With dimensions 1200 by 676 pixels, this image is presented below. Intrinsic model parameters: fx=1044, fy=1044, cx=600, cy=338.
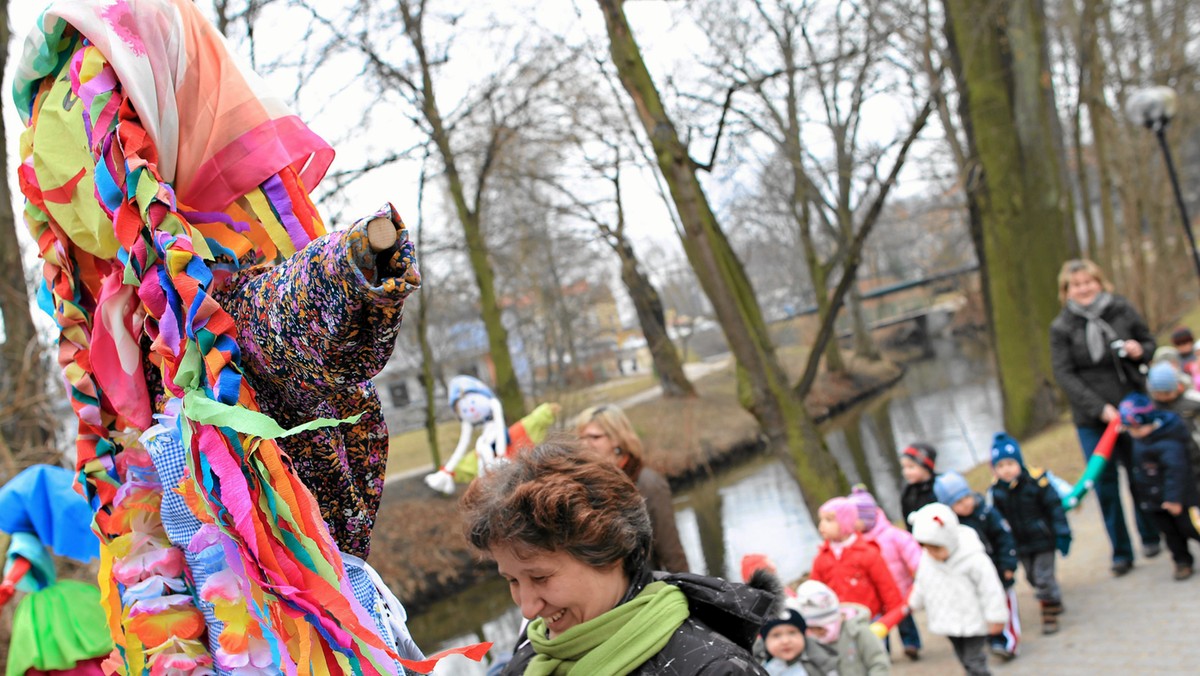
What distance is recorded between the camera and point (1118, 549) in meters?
7.00

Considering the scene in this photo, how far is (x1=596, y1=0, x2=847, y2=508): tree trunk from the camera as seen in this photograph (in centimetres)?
823

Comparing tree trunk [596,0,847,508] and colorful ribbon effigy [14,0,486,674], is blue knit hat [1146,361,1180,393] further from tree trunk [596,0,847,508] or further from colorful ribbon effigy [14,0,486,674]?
colorful ribbon effigy [14,0,486,674]

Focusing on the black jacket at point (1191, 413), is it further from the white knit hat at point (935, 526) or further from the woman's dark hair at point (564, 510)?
the woman's dark hair at point (564, 510)

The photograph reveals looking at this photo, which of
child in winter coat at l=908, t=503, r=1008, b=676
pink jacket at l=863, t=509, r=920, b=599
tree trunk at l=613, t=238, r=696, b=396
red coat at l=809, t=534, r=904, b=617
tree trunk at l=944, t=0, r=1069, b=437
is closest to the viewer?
child in winter coat at l=908, t=503, r=1008, b=676

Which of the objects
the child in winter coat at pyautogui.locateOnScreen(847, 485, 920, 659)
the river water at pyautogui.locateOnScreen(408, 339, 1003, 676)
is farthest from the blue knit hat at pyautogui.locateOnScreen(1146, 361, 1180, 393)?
the river water at pyautogui.locateOnScreen(408, 339, 1003, 676)

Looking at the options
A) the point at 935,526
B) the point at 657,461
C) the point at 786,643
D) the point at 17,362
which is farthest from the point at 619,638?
the point at 657,461

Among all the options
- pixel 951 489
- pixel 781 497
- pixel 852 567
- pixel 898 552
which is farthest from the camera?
pixel 781 497

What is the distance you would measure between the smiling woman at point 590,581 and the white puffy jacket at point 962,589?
377 centimetres

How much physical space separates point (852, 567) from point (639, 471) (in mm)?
2066

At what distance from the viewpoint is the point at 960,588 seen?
548 centimetres

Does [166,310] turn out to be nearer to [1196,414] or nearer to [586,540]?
[586,540]

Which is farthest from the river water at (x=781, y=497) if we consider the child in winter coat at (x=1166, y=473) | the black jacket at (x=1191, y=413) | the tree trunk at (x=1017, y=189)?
the black jacket at (x=1191, y=413)

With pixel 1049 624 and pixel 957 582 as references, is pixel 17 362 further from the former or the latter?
pixel 1049 624

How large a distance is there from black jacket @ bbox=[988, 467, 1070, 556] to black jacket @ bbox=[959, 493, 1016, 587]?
331 millimetres
